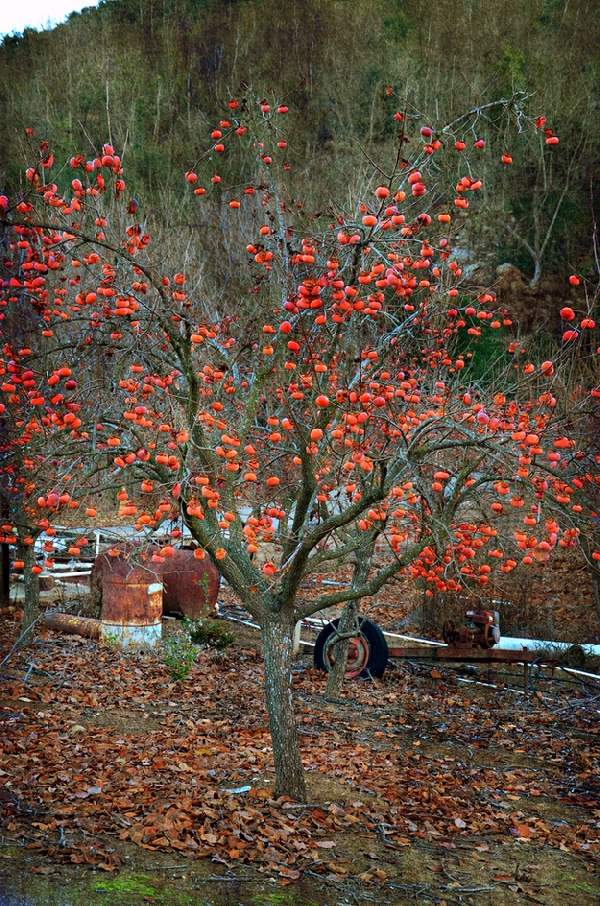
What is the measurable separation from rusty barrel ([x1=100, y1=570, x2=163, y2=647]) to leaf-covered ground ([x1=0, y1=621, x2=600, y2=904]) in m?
0.45

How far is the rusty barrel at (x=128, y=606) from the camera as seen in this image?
12773 millimetres

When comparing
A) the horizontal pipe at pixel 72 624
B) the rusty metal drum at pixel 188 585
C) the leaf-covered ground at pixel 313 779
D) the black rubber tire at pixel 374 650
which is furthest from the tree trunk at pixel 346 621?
the rusty metal drum at pixel 188 585

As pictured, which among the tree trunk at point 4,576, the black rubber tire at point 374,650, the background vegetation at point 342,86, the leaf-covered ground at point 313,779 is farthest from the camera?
the background vegetation at point 342,86

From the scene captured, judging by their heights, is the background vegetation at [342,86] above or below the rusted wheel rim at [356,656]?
above

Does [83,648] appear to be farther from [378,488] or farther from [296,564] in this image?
[378,488]

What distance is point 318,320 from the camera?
5840 millimetres

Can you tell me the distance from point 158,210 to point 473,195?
9.34m

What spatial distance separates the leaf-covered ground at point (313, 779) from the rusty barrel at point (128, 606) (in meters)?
0.45

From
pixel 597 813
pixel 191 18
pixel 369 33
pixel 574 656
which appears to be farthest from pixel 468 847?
pixel 191 18

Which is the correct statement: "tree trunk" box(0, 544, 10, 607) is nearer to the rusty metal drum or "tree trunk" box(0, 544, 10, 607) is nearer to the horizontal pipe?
the horizontal pipe

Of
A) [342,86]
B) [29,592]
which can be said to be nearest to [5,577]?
[29,592]

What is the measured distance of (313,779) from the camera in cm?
→ 811

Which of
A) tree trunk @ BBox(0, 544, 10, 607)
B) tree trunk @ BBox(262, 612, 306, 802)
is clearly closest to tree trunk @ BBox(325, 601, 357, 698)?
tree trunk @ BBox(262, 612, 306, 802)

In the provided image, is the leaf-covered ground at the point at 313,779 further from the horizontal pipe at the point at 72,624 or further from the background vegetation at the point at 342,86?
the background vegetation at the point at 342,86
